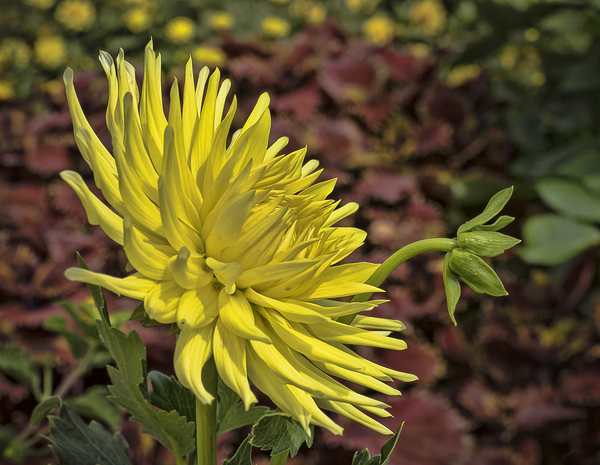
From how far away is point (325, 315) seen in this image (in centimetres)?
25

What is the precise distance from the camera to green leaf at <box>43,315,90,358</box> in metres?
0.50

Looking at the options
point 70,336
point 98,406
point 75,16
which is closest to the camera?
point 70,336

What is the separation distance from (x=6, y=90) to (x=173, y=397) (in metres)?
1.94

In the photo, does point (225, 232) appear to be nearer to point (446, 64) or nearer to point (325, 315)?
point (325, 315)

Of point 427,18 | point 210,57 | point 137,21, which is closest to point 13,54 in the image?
point 137,21

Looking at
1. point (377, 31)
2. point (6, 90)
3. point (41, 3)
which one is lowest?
point (6, 90)

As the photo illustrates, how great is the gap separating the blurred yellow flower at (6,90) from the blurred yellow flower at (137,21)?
525mm

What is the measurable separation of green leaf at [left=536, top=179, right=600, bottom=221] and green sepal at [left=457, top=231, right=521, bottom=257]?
3.79ft

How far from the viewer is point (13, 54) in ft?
6.97

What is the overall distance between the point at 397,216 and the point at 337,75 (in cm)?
50

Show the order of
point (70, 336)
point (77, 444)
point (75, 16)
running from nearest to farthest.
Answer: point (77, 444) < point (70, 336) < point (75, 16)

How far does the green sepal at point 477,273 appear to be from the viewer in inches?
9.4

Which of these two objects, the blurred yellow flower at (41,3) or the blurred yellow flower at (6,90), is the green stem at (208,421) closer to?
the blurred yellow flower at (6,90)

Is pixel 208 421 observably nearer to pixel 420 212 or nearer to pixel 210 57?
pixel 420 212
